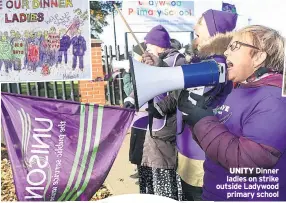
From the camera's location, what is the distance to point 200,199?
12.5 ft

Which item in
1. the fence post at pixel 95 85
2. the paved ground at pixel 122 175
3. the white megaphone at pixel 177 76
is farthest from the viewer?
the paved ground at pixel 122 175

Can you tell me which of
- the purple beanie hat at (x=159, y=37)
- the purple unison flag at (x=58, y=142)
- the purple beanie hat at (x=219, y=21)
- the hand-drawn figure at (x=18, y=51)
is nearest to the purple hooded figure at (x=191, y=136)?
the purple beanie hat at (x=219, y=21)

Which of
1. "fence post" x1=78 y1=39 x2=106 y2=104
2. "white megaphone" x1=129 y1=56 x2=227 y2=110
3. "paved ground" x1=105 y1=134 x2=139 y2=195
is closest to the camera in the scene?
"white megaphone" x1=129 y1=56 x2=227 y2=110

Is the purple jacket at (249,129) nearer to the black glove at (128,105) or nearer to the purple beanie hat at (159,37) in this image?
the black glove at (128,105)

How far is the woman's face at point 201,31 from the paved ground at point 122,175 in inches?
38.2

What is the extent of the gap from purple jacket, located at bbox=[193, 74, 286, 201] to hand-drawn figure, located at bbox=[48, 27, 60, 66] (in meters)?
1.24

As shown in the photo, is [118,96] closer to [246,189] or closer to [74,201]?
[74,201]

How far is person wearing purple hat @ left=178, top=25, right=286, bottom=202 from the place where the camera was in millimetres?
3512

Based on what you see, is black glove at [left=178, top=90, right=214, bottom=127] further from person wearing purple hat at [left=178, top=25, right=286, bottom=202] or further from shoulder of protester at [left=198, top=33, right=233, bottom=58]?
shoulder of protester at [left=198, top=33, right=233, bottom=58]

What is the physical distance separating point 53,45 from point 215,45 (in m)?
1.26

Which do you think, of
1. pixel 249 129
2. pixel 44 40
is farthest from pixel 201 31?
pixel 44 40

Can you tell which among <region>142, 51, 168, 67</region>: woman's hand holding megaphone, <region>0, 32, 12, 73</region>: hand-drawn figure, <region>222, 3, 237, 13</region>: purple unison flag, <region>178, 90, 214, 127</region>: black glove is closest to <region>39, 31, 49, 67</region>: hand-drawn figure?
<region>0, 32, 12, 73</region>: hand-drawn figure

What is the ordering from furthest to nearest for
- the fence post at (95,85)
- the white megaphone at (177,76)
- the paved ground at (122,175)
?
the paved ground at (122,175), the fence post at (95,85), the white megaphone at (177,76)

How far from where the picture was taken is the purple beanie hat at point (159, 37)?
3.56 m
